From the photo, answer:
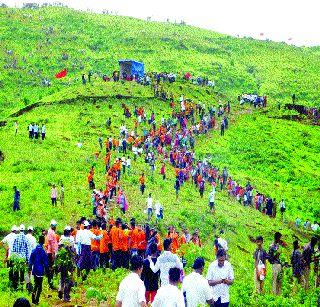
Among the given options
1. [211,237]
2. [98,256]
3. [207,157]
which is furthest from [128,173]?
[98,256]

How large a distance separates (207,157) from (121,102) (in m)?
11.2

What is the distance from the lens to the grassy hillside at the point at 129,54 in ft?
253

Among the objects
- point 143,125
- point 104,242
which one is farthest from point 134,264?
point 143,125

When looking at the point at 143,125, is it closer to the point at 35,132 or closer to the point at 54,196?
the point at 35,132

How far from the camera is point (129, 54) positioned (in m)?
87.2

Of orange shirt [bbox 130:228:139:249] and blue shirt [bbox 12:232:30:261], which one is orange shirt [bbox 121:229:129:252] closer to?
orange shirt [bbox 130:228:139:249]

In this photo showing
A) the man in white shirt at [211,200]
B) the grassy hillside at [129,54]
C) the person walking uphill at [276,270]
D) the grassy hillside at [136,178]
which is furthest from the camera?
the grassy hillside at [129,54]

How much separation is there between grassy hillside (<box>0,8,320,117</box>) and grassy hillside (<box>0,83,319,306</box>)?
15.9 m

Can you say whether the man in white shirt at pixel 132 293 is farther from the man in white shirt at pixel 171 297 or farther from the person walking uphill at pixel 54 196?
the person walking uphill at pixel 54 196

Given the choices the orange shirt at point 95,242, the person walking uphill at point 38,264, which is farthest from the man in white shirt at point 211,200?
the person walking uphill at point 38,264

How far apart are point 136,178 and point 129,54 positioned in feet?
183

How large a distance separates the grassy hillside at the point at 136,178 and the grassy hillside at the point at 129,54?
1587cm

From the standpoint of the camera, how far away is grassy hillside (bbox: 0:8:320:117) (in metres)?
77.2

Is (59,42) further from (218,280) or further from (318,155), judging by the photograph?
(218,280)
